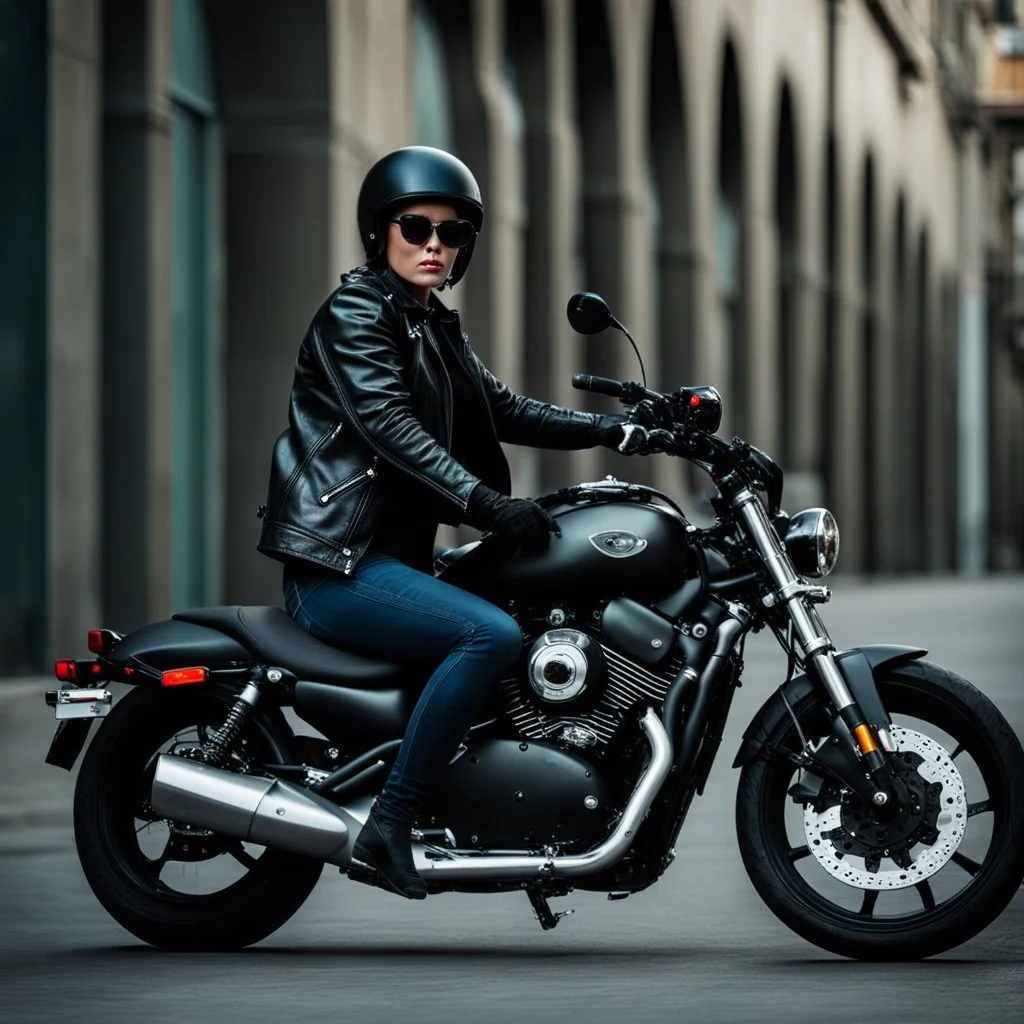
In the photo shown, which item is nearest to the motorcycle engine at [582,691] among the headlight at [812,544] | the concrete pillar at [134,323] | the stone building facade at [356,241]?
the headlight at [812,544]

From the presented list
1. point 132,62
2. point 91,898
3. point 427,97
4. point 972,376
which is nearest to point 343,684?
point 91,898

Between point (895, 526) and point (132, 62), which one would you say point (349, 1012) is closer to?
point (132, 62)

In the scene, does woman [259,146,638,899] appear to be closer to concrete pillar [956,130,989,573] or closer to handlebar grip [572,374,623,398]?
handlebar grip [572,374,623,398]

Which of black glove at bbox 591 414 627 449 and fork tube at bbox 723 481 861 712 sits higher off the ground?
black glove at bbox 591 414 627 449

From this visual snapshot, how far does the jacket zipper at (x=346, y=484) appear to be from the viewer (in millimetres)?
6133

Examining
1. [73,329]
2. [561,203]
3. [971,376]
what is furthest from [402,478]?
[971,376]

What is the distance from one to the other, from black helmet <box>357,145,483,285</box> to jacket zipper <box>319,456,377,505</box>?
53 cm

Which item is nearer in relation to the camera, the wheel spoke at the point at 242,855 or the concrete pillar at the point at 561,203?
the wheel spoke at the point at 242,855

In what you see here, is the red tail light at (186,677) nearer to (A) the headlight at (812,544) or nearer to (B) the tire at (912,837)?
(B) the tire at (912,837)

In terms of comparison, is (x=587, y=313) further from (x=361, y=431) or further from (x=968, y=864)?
(x=968, y=864)

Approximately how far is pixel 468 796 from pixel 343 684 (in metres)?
0.39

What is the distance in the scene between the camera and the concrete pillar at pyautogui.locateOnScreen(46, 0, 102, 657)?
14.1 m

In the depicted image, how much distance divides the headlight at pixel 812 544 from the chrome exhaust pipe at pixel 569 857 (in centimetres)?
49

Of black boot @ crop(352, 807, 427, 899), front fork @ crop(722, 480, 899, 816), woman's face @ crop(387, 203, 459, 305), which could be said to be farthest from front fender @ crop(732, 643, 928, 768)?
woman's face @ crop(387, 203, 459, 305)
